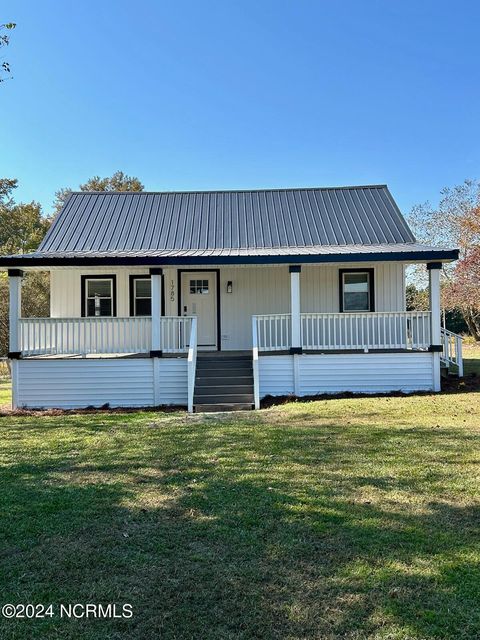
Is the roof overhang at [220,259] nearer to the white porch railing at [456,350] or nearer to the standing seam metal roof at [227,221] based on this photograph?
the standing seam metal roof at [227,221]

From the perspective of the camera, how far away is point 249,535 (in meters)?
3.38

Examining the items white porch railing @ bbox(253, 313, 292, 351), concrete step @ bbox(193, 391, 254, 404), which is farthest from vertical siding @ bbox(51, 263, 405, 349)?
concrete step @ bbox(193, 391, 254, 404)

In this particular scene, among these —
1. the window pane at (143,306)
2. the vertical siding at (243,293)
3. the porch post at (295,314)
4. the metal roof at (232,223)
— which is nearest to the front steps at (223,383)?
Result: the porch post at (295,314)

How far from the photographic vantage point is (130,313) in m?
13.0

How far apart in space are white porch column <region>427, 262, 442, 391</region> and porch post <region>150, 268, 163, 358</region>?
6394 millimetres

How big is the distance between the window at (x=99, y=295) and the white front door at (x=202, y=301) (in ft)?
6.86

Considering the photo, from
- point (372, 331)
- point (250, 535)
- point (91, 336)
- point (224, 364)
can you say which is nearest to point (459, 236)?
point (372, 331)

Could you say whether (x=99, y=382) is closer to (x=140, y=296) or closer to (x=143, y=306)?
(x=143, y=306)

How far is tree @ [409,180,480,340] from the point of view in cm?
2645

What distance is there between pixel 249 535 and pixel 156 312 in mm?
7541

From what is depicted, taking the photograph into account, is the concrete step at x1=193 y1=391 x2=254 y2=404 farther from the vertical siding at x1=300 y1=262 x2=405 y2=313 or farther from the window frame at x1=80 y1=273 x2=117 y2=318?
the window frame at x1=80 y1=273 x2=117 y2=318

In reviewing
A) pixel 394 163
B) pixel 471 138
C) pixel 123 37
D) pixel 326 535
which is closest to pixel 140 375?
pixel 326 535

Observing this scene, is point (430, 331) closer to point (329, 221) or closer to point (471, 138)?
point (329, 221)

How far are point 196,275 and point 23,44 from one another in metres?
7.06
